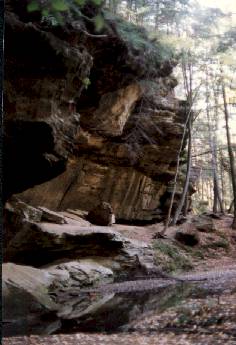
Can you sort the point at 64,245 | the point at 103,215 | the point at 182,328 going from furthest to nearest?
the point at 103,215 < the point at 64,245 < the point at 182,328

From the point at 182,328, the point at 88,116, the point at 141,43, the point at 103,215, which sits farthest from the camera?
the point at 88,116

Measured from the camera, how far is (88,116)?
21.1 meters

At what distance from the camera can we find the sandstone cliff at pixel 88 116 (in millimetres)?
12305

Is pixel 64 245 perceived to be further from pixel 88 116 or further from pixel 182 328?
pixel 182 328

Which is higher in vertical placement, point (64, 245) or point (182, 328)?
point (64, 245)

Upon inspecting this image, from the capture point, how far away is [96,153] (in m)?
23.3

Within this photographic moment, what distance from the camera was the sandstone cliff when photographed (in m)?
12.3

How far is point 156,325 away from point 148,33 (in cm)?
1463

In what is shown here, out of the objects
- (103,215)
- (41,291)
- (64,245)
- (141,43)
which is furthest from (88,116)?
(41,291)

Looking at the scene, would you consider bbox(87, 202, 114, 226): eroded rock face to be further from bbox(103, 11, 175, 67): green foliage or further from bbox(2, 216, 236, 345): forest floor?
bbox(2, 216, 236, 345): forest floor

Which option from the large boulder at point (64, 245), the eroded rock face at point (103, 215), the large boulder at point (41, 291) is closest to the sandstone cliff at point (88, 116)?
the large boulder at point (64, 245)

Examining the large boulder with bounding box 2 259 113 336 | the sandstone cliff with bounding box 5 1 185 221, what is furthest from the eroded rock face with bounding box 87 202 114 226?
the large boulder with bounding box 2 259 113 336

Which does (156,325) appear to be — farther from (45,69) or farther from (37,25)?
(37,25)

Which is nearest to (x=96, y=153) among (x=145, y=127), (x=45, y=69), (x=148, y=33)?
(x=145, y=127)
